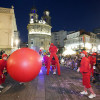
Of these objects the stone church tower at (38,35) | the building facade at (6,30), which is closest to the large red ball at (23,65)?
the building facade at (6,30)

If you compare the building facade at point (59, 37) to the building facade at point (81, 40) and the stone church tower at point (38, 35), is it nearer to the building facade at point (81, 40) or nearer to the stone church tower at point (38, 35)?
the stone church tower at point (38, 35)

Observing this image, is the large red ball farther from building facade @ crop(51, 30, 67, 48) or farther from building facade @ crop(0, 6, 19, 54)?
building facade @ crop(51, 30, 67, 48)

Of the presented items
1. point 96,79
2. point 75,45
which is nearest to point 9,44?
point 96,79

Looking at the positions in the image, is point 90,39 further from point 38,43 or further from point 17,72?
point 17,72

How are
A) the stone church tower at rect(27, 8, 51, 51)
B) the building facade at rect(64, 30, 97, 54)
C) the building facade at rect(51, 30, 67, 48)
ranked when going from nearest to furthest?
the building facade at rect(64, 30, 97, 54)
the stone church tower at rect(27, 8, 51, 51)
the building facade at rect(51, 30, 67, 48)

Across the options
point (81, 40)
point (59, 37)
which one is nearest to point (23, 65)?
point (81, 40)

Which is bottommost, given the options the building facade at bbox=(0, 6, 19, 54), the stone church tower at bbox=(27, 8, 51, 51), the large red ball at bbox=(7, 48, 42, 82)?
the large red ball at bbox=(7, 48, 42, 82)

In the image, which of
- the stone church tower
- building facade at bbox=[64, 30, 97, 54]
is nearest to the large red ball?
building facade at bbox=[64, 30, 97, 54]

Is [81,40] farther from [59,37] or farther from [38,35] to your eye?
[59,37]

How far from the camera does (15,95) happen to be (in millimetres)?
5020

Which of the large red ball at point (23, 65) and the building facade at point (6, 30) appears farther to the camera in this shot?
the building facade at point (6, 30)

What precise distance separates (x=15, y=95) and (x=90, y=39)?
53.1 metres

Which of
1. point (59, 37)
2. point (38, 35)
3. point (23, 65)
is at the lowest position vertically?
point (23, 65)

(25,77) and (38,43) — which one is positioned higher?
(38,43)
